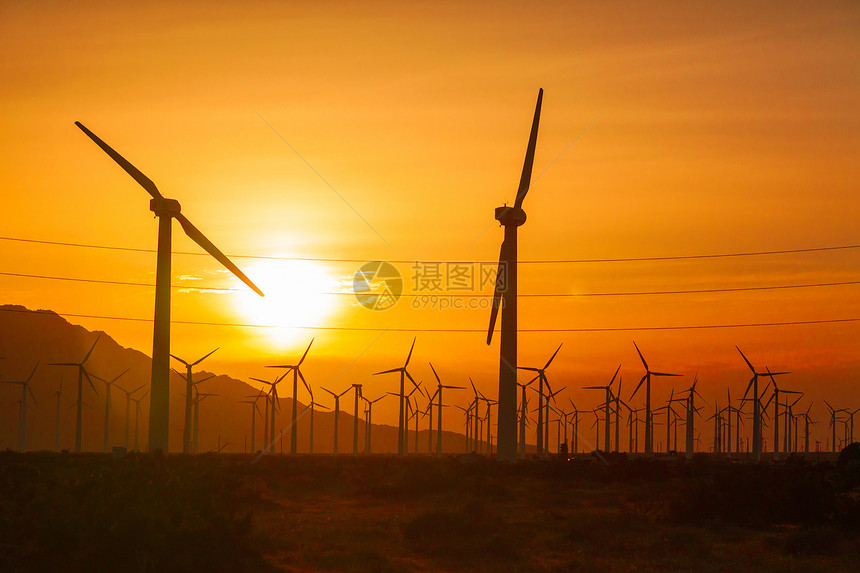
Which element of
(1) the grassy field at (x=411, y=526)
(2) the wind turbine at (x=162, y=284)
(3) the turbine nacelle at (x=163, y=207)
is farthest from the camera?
(3) the turbine nacelle at (x=163, y=207)

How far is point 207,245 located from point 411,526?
47.5 m

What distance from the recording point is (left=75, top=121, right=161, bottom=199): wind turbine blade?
3206 inches

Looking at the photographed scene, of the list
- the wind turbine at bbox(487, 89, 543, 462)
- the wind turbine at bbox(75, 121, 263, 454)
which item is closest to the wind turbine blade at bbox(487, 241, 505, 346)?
the wind turbine at bbox(487, 89, 543, 462)

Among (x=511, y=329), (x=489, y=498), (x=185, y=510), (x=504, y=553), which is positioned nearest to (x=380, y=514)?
(x=489, y=498)

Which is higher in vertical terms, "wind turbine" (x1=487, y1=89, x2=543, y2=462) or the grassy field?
"wind turbine" (x1=487, y1=89, x2=543, y2=462)

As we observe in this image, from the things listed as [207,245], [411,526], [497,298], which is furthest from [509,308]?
[411,526]

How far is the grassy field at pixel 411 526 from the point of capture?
28.5 metres

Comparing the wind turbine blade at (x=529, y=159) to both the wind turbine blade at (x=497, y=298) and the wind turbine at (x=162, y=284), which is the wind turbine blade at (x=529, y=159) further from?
the wind turbine at (x=162, y=284)

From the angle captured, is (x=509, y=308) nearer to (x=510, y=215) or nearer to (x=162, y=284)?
(x=510, y=215)

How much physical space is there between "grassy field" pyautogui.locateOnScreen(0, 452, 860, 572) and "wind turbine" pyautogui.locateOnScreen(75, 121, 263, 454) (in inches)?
496

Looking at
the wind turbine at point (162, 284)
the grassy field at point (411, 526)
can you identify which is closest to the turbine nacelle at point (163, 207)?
the wind turbine at point (162, 284)

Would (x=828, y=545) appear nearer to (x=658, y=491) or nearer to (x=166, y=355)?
(x=658, y=491)

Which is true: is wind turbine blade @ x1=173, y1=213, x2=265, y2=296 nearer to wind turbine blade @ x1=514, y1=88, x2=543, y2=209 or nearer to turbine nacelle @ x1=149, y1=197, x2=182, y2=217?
turbine nacelle @ x1=149, y1=197, x2=182, y2=217

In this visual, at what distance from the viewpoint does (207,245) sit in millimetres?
82938
